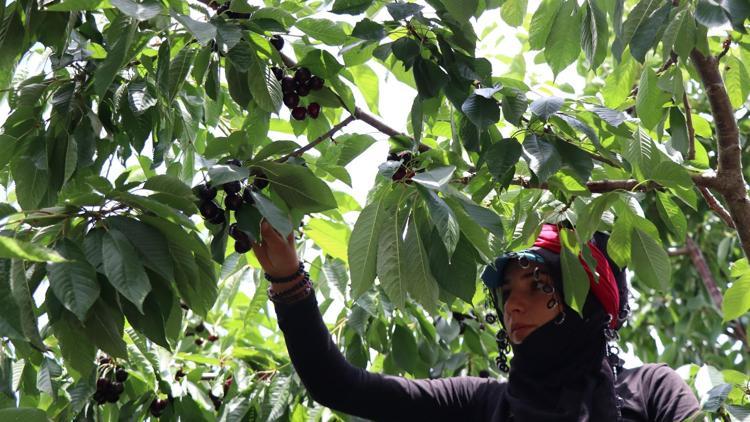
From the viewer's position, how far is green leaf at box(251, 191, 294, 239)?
6.00ft

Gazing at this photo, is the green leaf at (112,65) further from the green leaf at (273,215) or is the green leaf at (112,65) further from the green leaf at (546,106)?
the green leaf at (546,106)

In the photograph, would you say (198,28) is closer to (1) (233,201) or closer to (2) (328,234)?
(1) (233,201)

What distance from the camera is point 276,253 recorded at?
2213 mm

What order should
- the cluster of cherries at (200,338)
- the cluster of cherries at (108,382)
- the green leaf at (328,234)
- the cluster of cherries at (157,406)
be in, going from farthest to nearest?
the cluster of cherries at (200,338)
the cluster of cherries at (157,406)
the cluster of cherries at (108,382)
the green leaf at (328,234)

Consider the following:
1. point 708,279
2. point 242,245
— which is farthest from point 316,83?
point 708,279

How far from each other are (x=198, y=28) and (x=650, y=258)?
100 cm

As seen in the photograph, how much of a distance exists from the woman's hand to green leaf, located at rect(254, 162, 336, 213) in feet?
0.42

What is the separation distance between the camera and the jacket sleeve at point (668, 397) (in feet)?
7.22

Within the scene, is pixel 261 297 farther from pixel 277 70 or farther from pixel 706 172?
pixel 706 172

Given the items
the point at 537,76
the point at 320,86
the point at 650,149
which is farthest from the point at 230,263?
the point at 537,76

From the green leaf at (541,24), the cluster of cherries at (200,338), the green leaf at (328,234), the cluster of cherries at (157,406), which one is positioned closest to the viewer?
the green leaf at (541,24)

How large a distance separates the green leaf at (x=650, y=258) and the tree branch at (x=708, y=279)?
3.54 m

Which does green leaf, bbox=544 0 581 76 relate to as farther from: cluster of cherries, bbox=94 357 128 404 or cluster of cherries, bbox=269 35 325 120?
cluster of cherries, bbox=94 357 128 404

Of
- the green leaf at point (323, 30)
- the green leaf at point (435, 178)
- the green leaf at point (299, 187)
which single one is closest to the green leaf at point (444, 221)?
the green leaf at point (435, 178)
